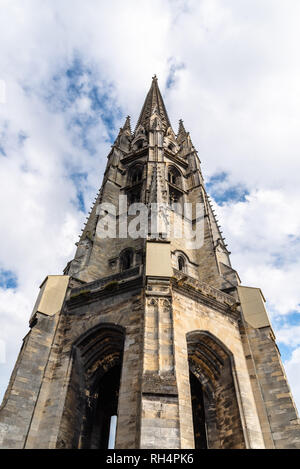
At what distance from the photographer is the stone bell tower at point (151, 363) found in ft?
29.2

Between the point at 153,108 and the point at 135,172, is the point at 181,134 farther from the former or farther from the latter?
the point at 135,172

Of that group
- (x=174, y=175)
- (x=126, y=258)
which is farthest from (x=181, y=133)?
(x=126, y=258)

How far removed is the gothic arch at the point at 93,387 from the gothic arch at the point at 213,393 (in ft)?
9.05

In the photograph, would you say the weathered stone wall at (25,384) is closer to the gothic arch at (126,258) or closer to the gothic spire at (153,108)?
the gothic arch at (126,258)

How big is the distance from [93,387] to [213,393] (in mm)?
4087

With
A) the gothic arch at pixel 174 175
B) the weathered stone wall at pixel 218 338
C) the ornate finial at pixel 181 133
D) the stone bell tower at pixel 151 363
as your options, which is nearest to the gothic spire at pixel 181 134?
Result: the ornate finial at pixel 181 133

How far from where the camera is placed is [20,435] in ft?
30.5

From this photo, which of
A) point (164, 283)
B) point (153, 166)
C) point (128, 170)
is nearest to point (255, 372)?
point (164, 283)

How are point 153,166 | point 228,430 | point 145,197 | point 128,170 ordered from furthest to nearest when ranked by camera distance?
1. point 128,170
2. point 153,166
3. point 145,197
4. point 228,430

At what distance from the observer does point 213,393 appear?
37.8ft

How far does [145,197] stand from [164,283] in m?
8.47

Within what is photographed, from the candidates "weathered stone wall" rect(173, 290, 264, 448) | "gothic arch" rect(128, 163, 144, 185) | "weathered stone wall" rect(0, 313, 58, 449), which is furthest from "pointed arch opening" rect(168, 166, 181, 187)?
"weathered stone wall" rect(0, 313, 58, 449)

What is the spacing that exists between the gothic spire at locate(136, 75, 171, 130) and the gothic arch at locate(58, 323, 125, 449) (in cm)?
2416
